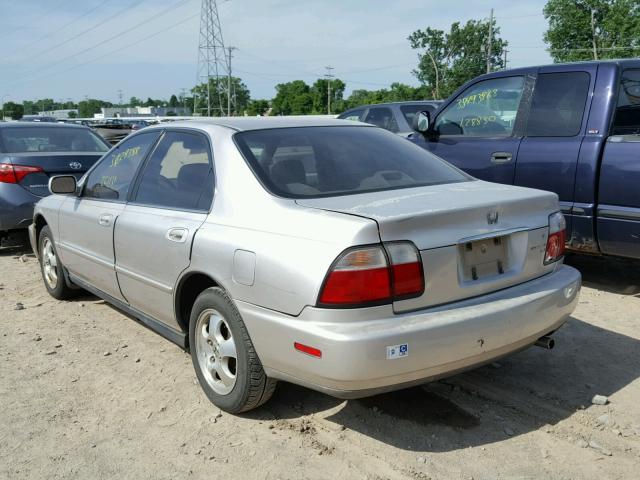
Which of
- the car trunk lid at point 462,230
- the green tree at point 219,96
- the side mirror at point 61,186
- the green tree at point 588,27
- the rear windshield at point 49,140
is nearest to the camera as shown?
the car trunk lid at point 462,230

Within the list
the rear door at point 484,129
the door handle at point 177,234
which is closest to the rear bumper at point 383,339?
the door handle at point 177,234

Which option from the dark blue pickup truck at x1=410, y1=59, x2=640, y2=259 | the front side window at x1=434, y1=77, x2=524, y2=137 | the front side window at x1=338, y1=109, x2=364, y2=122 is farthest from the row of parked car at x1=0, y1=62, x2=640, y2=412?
the front side window at x1=338, y1=109, x2=364, y2=122

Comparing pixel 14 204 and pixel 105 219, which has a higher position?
pixel 105 219

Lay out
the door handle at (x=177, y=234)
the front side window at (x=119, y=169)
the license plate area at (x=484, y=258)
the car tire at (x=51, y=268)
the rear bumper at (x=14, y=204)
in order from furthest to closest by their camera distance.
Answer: the rear bumper at (x=14, y=204)
the car tire at (x=51, y=268)
the front side window at (x=119, y=169)
the door handle at (x=177, y=234)
the license plate area at (x=484, y=258)

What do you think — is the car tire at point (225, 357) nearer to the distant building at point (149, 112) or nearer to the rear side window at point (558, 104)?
the rear side window at point (558, 104)

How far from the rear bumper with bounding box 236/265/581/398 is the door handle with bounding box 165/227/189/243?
632 mm

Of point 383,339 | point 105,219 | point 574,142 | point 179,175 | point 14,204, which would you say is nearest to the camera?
point 383,339

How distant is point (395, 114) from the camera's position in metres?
11.0

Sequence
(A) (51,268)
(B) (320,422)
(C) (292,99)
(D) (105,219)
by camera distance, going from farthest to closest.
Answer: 1. (C) (292,99)
2. (A) (51,268)
3. (D) (105,219)
4. (B) (320,422)

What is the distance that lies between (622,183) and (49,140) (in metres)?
6.66

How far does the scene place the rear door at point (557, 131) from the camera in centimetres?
523

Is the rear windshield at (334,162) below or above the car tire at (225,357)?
above

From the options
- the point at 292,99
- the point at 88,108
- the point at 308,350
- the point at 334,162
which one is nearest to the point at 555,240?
the point at 334,162

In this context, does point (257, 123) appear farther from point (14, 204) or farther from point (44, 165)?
point (14, 204)
